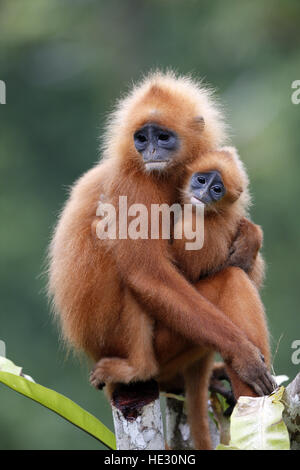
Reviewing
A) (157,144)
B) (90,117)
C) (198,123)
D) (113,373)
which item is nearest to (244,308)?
(113,373)

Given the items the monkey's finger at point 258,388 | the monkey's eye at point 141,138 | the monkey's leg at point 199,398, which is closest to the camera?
the monkey's finger at point 258,388

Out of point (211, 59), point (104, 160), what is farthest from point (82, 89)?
point (104, 160)

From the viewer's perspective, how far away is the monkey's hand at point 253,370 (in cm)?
461

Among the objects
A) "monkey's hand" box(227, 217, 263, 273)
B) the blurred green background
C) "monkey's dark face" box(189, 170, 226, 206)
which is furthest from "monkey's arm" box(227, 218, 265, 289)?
the blurred green background

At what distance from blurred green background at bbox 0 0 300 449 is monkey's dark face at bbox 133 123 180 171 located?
703cm

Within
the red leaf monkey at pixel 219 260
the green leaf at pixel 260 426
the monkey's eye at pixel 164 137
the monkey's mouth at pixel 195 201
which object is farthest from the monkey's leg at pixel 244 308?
the monkey's eye at pixel 164 137

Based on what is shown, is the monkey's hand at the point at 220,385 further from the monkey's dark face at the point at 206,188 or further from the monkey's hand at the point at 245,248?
the monkey's dark face at the point at 206,188

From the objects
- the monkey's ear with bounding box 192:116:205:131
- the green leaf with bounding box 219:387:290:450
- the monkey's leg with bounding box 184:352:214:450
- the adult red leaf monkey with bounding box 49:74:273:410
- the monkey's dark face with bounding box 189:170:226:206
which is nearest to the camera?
the green leaf with bounding box 219:387:290:450

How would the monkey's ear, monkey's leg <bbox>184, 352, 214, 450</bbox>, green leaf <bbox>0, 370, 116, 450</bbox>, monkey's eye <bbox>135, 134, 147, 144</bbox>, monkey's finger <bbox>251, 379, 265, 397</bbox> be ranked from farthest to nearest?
monkey's leg <bbox>184, 352, 214, 450</bbox>
the monkey's ear
monkey's eye <bbox>135, 134, 147, 144</bbox>
monkey's finger <bbox>251, 379, 265, 397</bbox>
green leaf <bbox>0, 370, 116, 450</bbox>

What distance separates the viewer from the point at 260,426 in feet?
13.0

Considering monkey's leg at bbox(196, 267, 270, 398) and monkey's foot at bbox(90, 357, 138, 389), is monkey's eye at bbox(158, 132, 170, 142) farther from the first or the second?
monkey's foot at bbox(90, 357, 138, 389)

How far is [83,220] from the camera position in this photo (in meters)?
5.12

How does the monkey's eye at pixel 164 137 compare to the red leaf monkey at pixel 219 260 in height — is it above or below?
above

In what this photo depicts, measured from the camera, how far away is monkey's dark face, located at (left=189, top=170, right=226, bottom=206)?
484 centimetres
